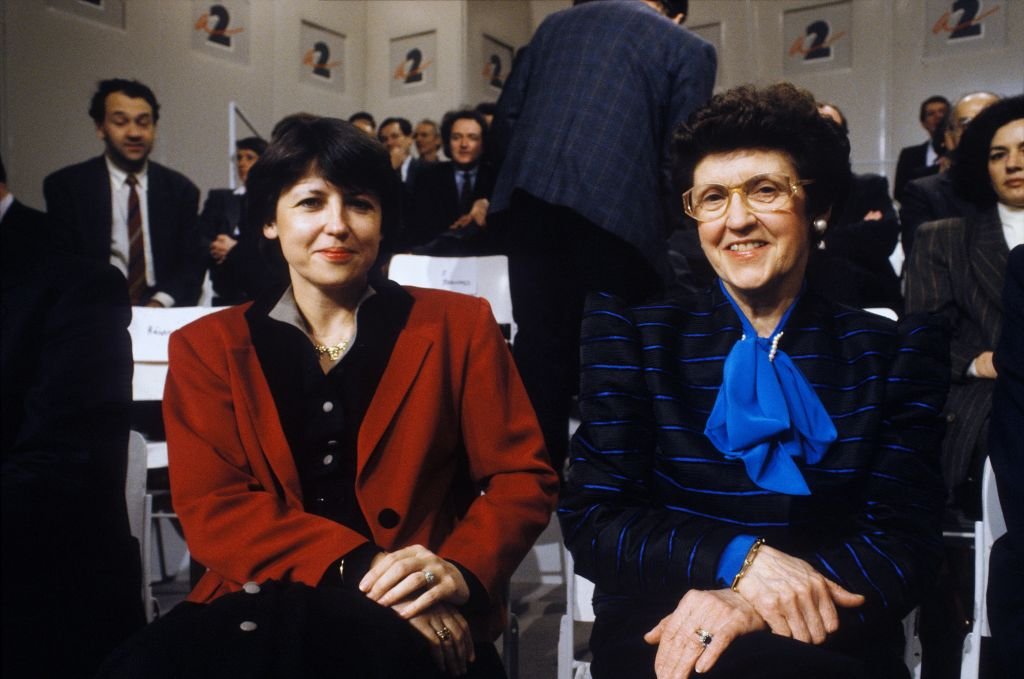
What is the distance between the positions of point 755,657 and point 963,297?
1.77 metres

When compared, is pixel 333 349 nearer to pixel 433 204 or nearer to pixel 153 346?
pixel 153 346

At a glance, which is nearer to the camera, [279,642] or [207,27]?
[279,642]

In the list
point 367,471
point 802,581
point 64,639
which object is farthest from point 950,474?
point 64,639

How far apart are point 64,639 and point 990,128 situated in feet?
8.32

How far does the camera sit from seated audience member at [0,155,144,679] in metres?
1.31

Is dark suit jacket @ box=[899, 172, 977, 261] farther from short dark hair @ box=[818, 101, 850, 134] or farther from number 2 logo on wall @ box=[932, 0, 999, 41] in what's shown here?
Result: number 2 logo on wall @ box=[932, 0, 999, 41]

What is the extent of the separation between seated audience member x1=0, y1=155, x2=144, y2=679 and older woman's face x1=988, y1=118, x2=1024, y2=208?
2.26m

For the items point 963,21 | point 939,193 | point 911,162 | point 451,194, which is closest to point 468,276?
point 451,194

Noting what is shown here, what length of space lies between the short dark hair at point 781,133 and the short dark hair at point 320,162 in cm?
55

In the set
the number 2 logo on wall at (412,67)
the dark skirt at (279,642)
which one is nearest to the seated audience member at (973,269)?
the dark skirt at (279,642)

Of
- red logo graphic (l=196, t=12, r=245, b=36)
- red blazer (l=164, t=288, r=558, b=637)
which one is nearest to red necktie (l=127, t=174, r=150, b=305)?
red blazer (l=164, t=288, r=558, b=637)

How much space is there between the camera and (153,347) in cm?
283

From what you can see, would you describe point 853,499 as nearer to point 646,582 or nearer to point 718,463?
point 718,463

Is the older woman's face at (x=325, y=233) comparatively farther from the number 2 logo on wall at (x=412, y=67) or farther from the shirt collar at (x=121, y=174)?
the number 2 logo on wall at (x=412, y=67)
